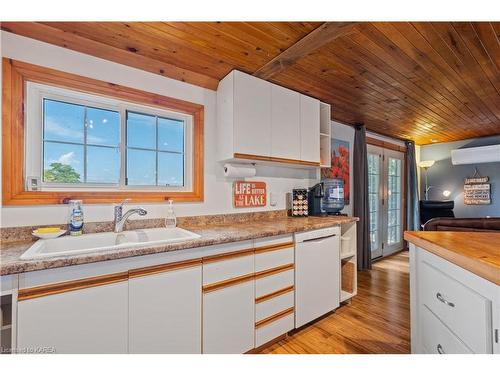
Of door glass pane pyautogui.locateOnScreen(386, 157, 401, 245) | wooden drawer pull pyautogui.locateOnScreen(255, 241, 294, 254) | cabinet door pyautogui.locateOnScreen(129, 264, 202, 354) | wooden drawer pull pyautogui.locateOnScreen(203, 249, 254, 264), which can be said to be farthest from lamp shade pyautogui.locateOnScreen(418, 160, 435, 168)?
cabinet door pyautogui.locateOnScreen(129, 264, 202, 354)

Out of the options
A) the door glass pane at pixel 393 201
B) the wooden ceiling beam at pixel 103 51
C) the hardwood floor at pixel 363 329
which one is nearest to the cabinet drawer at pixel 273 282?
the hardwood floor at pixel 363 329

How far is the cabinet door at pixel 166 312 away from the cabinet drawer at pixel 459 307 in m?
1.16

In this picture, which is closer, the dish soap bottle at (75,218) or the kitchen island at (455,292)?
the kitchen island at (455,292)

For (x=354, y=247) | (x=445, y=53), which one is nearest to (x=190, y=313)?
(x=354, y=247)

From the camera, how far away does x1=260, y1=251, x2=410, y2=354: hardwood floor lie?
67.3 inches

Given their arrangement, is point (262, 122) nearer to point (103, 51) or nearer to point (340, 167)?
point (103, 51)

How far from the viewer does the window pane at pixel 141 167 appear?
5.96 feet

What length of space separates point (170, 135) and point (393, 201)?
14.3 ft

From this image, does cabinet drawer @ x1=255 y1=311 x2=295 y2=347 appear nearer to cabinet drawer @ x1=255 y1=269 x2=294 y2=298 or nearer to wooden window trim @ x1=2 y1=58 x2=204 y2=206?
cabinet drawer @ x1=255 y1=269 x2=294 y2=298

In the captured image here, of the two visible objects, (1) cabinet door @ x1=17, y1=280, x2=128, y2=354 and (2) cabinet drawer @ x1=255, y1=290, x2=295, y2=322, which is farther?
(2) cabinet drawer @ x1=255, y1=290, x2=295, y2=322

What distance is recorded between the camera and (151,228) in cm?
176

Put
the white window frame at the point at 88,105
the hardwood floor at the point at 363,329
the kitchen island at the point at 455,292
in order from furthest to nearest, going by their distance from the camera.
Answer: the hardwood floor at the point at 363,329 → the white window frame at the point at 88,105 → the kitchen island at the point at 455,292

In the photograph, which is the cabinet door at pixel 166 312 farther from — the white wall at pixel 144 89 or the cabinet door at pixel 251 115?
the cabinet door at pixel 251 115

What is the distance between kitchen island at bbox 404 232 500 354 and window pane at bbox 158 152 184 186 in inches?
67.4
